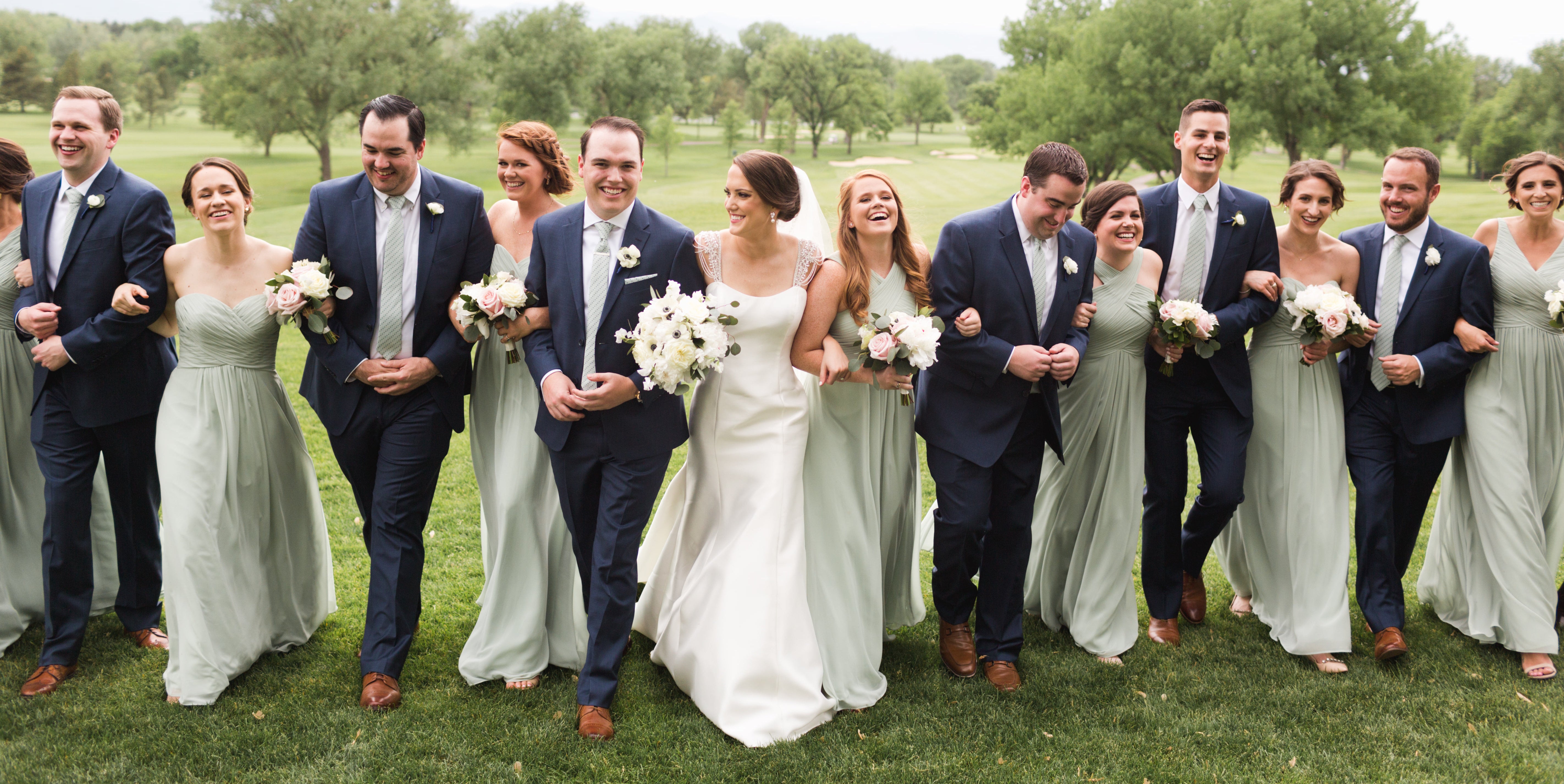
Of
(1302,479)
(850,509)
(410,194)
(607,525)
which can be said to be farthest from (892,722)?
(410,194)

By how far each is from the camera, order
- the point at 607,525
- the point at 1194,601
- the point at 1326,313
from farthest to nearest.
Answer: the point at 1194,601, the point at 1326,313, the point at 607,525

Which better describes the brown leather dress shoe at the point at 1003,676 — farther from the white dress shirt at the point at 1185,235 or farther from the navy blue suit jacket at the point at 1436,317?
the navy blue suit jacket at the point at 1436,317

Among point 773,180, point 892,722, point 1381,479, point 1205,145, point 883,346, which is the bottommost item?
point 892,722

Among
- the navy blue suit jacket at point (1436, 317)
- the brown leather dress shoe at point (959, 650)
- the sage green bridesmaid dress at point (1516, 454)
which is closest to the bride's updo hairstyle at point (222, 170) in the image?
the brown leather dress shoe at point (959, 650)

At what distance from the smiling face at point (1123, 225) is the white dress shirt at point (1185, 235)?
1.10 feet

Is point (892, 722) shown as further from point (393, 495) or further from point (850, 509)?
point (393, 495)

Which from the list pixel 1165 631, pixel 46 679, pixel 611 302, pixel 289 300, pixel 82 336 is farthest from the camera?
pixel 1165 631

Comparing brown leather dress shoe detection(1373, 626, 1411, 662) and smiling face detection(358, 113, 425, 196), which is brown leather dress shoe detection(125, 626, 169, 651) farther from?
brown leather dress shoe detection(1373, 626, 1411, 662)

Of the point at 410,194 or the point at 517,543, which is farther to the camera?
the point at 517,543

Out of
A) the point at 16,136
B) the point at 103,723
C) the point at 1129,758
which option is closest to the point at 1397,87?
the point at 1129,758

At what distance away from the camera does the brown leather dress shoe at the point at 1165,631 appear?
603 cm

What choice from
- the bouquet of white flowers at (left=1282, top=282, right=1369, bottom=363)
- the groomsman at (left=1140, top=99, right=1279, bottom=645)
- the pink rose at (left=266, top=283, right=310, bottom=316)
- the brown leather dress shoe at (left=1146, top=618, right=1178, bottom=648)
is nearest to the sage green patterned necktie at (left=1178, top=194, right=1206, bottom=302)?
the groomsman at (left=1140, top=99, right=1279, bottom=645)

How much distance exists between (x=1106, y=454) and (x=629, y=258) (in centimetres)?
285

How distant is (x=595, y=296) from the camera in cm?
485
